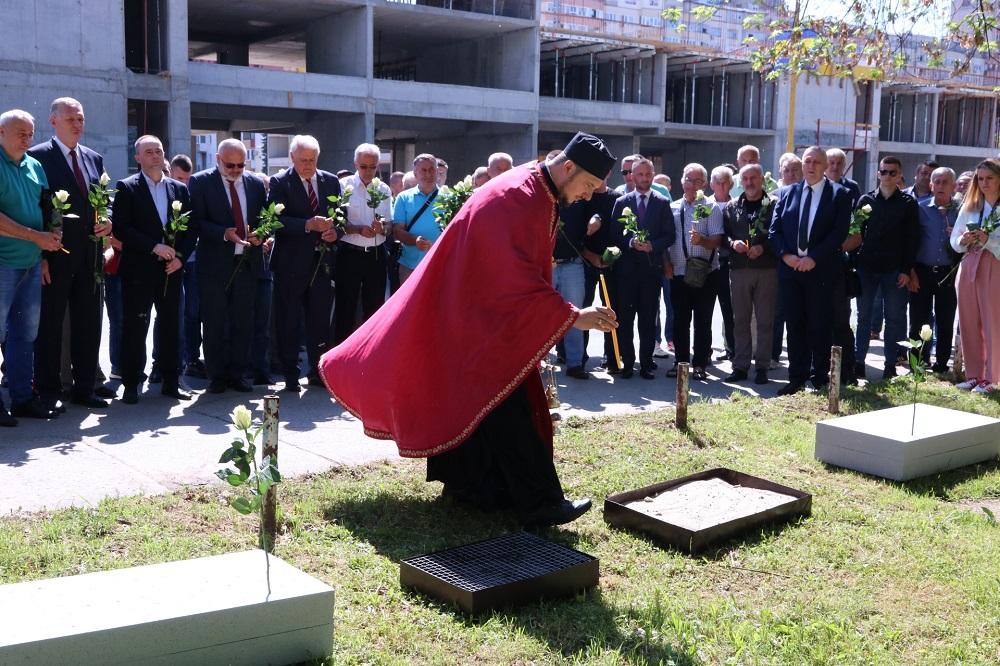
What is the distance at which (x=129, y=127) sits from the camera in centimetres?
3136

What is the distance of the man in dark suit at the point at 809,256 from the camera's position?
995cm

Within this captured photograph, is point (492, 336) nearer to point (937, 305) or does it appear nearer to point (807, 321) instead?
point (807, 321)

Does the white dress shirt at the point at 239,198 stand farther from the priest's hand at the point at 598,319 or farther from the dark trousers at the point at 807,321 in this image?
the dark trousers at the point at 807,321

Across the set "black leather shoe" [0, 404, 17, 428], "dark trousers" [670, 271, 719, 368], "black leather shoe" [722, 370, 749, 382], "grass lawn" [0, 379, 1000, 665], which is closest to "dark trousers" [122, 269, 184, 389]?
"black leather shoe" [0, 404, 17, 428]

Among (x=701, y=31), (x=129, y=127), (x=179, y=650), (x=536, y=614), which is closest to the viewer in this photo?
(x=179, y=650)

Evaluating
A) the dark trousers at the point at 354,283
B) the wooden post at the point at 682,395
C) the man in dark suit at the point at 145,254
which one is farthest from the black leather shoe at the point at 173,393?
the wooden post at the point at 682,395

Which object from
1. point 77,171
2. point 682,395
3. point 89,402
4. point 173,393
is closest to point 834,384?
point 682,395

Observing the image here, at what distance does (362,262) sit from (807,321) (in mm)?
4398

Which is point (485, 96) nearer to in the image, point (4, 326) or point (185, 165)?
point (185, 165)

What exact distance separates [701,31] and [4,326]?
4255 cm

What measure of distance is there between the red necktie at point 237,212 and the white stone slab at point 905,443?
16.7 ft

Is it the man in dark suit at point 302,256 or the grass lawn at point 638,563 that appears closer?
the grass lawn at point 638,563

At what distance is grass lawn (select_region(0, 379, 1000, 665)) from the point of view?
4.47 meters

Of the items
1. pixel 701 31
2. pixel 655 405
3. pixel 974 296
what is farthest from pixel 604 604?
pixel 701 31
